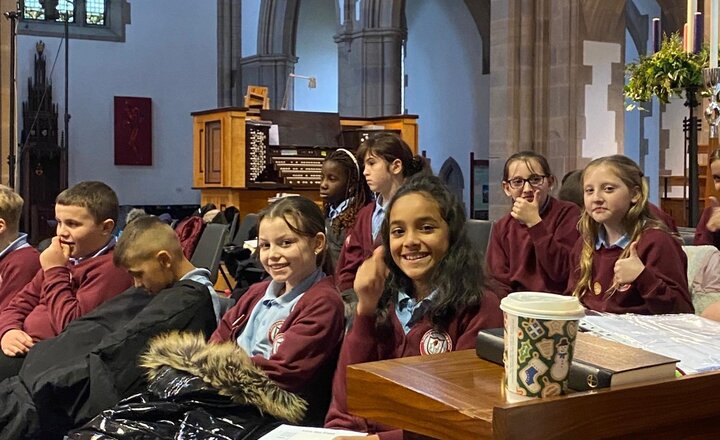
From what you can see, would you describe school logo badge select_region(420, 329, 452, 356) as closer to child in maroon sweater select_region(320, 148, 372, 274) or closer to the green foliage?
child in maroon sweater select_region(320, 148, 372, 274)

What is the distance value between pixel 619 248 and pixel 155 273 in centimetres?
149

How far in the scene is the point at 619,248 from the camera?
9.13 ft

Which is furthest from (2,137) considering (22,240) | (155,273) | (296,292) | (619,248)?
(619,248)

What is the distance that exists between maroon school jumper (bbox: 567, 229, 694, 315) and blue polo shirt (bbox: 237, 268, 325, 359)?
85 cm

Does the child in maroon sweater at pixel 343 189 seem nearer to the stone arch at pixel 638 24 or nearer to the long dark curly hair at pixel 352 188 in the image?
the long dark curly hair at pixel 352 188

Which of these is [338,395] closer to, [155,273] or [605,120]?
[155,273]

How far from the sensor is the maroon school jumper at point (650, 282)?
8.36ft

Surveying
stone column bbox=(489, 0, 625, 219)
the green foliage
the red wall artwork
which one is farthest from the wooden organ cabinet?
the red wall artwork

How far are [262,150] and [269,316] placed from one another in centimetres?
631

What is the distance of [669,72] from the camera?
5.21 metres

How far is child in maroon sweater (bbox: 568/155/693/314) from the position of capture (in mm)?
2551

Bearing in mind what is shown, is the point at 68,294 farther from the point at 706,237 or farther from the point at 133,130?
the point at 133,130

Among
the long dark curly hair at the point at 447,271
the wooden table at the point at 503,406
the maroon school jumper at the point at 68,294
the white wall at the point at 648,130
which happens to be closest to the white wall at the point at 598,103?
the white wall at the point at 648,130

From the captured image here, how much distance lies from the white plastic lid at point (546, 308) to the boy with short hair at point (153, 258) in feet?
6.18
